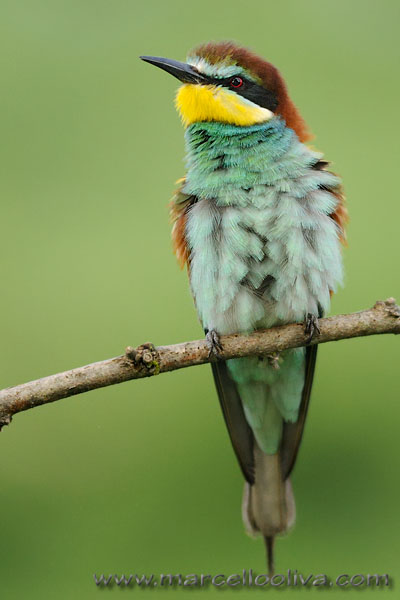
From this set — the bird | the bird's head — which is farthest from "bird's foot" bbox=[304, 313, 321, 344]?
the bird's head

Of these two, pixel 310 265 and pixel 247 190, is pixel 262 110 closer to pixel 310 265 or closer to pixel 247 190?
pixel 247 190

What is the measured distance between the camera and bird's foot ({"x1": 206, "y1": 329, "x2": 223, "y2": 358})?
185cm

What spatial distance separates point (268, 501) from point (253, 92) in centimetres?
126

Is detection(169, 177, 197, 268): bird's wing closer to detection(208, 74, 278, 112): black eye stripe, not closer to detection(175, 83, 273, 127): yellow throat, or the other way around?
detection(175, 83, 273, 127): yellow throat

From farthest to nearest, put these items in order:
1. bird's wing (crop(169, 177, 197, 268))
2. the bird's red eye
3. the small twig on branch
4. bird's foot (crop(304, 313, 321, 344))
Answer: the bird's red eye
bird's wing (crop(169, 177, 197, 268))
bird's foot (crop(304, 313, 321, 344))
the small twig on branch


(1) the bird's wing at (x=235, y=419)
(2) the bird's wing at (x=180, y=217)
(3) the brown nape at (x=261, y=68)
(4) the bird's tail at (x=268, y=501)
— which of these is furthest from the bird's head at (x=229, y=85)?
(4) the bird's tail at (x=268, y=501)

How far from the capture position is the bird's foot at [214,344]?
1.85 metres

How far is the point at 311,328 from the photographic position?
2.02m

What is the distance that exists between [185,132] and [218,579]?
1299mm

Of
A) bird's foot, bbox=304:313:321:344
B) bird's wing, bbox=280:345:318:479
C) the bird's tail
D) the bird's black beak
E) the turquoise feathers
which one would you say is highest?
the bird's black beak

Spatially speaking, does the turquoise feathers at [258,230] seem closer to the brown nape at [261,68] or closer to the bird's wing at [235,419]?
the brown nape at [261,68]

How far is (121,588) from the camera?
2.26 meters

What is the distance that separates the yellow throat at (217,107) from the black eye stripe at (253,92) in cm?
2

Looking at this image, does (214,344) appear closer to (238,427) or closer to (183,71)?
(238,427)
